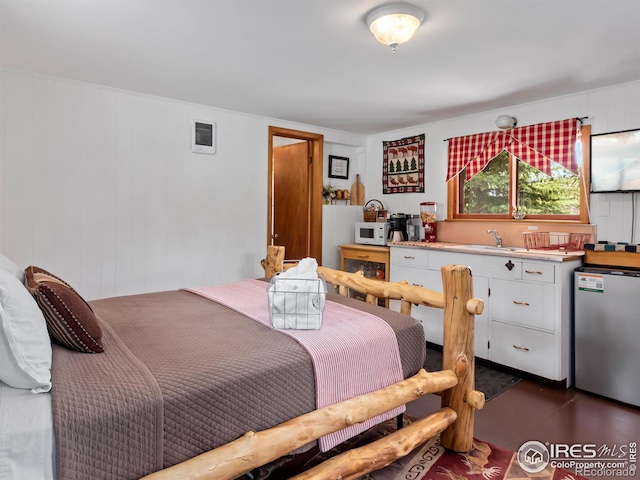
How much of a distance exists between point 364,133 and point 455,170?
1.36m

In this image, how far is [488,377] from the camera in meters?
3.27

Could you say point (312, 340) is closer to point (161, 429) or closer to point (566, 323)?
point (161, 429)

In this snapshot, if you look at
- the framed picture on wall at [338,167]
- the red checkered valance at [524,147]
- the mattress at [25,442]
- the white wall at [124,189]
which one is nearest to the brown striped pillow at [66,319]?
the mattress at [25,442]

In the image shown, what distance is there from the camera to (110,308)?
7.59 ft

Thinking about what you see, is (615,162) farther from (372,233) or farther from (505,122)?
(372,233)

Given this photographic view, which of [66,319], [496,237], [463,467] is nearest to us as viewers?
[66,319]

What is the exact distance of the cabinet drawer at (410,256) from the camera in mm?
3988

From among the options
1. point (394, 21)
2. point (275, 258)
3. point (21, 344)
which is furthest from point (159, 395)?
point (275, 258)

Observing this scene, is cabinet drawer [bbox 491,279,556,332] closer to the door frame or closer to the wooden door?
the door frame

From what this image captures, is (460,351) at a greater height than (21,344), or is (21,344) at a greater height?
(21,344)

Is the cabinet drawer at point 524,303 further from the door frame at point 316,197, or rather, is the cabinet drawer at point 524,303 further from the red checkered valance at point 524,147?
the door frame at point 316,197

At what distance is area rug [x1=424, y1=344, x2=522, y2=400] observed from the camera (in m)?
3.04

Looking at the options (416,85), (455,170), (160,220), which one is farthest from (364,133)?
(160,220)

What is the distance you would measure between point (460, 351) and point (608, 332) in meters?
1.49
